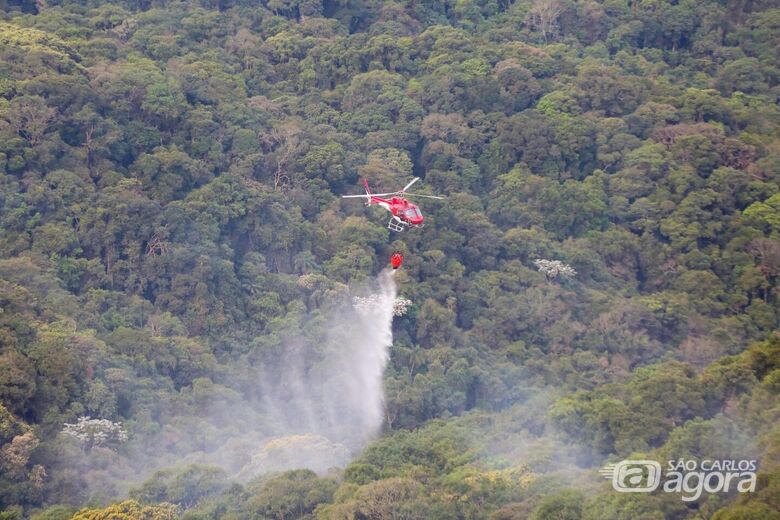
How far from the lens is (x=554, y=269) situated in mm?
63688

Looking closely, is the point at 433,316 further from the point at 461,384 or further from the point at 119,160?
the point at 119,160

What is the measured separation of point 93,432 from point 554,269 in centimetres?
2137

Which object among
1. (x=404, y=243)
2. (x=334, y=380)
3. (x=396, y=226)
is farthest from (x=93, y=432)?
(x=404, y=243)

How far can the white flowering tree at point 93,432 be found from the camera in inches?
1973

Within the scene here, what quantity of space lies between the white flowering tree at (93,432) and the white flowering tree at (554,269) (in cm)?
2012

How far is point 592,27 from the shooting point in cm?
8244

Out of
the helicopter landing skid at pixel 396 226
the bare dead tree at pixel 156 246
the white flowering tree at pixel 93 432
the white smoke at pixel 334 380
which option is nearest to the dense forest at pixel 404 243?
Result: the white flowering tree at pixel 93 432

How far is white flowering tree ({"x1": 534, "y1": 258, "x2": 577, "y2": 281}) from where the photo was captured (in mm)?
63625

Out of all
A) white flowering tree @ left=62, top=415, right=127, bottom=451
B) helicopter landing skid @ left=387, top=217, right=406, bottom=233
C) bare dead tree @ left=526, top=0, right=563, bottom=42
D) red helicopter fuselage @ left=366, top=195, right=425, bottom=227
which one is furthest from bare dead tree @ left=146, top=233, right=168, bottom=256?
bare dead tree @ left=526, top=0, right=563, bottom=42

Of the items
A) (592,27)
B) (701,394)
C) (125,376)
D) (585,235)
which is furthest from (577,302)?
(592,27)

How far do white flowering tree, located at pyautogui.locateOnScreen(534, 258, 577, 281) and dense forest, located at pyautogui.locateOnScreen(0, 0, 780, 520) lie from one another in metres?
0.31

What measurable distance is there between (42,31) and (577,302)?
25394 mm

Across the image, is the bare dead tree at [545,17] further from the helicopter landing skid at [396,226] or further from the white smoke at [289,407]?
the white smoke at [289,407]

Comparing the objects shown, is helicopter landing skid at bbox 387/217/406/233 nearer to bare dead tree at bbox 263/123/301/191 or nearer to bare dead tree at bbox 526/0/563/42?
bare dead tree at bbox 263/123/301/191
